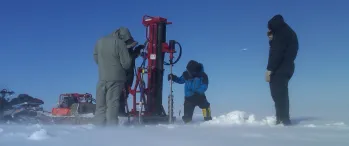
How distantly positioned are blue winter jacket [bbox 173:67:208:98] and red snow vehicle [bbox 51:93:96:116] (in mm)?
2062

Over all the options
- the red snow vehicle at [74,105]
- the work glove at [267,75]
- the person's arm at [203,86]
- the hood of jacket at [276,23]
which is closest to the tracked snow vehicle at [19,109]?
the red snow vehicle at [74,105]

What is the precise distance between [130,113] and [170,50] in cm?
169

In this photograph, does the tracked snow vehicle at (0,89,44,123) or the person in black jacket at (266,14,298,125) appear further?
the tracked snow vehicle at (0,89,44,123)

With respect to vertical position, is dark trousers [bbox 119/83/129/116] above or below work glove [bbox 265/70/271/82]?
below

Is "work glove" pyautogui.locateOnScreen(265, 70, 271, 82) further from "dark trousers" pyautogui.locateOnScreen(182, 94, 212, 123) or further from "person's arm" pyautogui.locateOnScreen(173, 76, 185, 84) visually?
"person's arm" pyautogui.locateOnScreen(173, 76, 185, 84)

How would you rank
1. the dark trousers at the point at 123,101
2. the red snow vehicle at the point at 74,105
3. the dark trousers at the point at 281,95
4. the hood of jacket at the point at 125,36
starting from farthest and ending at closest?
the red snow vehicle at the point at 74,105
the dark trousers at the point at 123,101
the hood of jacket at the point at 125,36
the dark trousers at the point at 281,95

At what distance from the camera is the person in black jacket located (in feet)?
17.3

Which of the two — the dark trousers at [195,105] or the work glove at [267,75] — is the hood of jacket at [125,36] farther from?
the dark trousers at [195,105]

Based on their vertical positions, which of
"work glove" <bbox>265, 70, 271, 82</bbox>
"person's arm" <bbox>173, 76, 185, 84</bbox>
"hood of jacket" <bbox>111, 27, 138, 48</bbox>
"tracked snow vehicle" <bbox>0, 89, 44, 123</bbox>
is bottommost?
"tracked snow vehicle" <bbox>0, 89, 44, 123</bbox>

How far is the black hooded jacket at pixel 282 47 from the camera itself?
527 cm

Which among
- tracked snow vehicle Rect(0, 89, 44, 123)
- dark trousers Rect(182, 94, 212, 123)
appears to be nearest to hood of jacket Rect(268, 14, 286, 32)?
dark trousers Rect(182, 94, 212, 123)

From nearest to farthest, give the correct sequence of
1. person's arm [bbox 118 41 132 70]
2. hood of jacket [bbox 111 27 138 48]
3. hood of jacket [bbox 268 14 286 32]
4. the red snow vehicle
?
hood of jacket [bbox 268 14 286 32]
person's arm [bbox 118 41 132 70]
hood of jacket [bbox 111 27 138 48]
the red snow vehicle

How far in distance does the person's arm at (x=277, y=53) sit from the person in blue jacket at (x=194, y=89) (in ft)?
8.63

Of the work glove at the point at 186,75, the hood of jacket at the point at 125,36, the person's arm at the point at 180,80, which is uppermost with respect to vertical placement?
the hood of jacket at the point at 125,36
